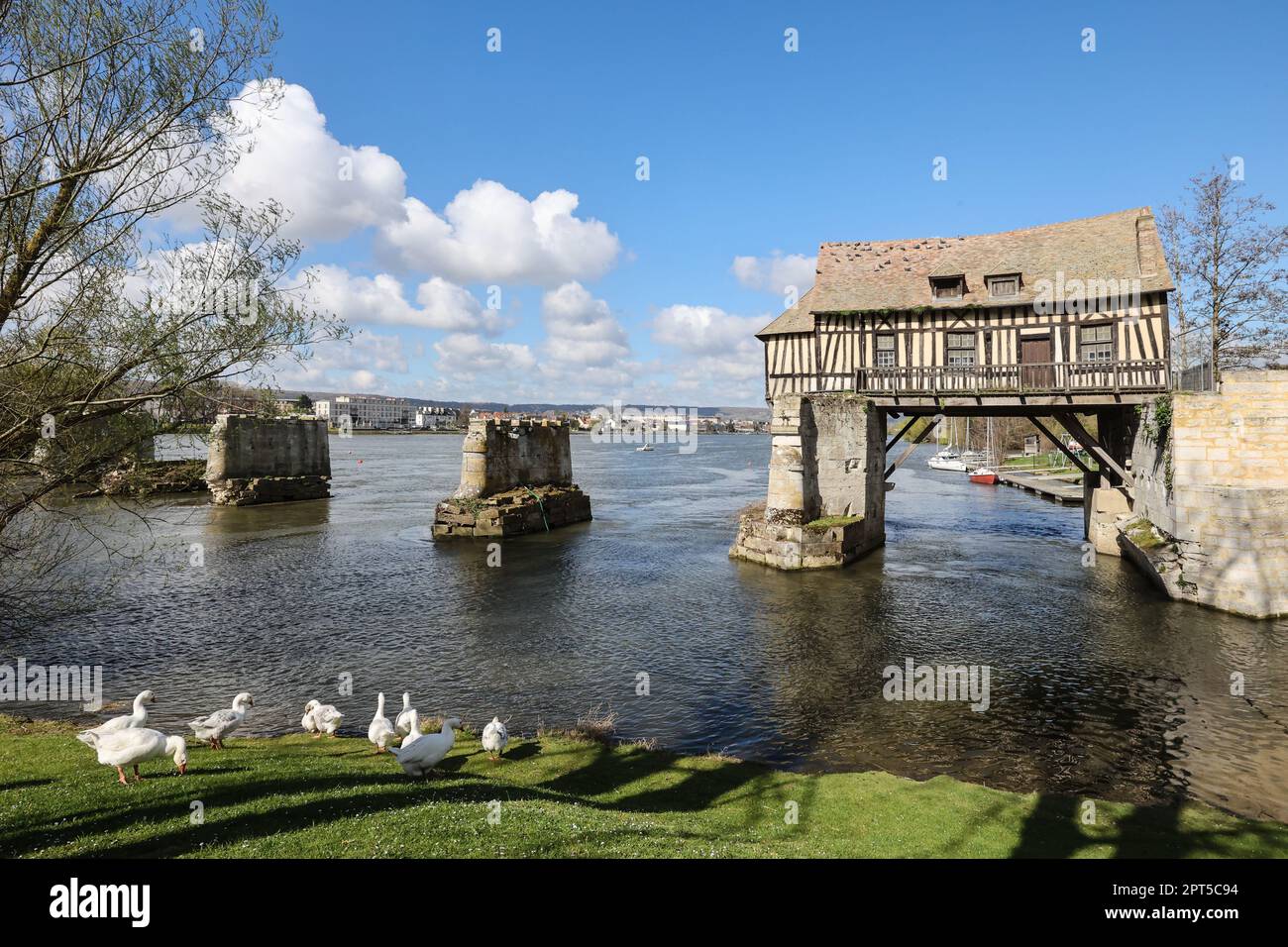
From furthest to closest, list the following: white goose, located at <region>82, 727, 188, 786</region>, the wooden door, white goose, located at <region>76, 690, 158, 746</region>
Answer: the wooden door → white goose, located at <region>76, 690, 158, 746</region> → white goose, located at <region>82, 727, 188, 786</region>

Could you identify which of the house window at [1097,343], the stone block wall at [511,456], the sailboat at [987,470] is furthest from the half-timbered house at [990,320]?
the sailboat at [987,470]

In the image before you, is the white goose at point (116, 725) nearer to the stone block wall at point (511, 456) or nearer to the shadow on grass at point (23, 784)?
the shadow on grass at point (23, 784)

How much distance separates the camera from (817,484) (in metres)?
29.0

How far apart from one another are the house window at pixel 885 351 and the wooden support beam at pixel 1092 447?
671 centimetres

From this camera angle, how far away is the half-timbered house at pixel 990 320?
2522 cm

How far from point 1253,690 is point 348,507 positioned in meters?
51.0

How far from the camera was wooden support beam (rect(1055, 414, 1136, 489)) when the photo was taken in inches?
1041

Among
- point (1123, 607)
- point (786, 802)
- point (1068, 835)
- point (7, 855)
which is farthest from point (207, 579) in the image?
point (1123, 607)

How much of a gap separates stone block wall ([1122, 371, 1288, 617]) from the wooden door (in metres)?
5.49

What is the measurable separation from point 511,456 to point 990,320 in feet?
88.7

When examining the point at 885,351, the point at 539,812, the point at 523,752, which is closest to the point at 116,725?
the point at 523,752

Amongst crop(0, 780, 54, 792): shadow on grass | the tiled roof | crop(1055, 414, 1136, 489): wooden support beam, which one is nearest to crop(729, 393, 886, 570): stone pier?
the tiled roof

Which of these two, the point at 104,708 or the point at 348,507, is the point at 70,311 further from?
the point at 348,507

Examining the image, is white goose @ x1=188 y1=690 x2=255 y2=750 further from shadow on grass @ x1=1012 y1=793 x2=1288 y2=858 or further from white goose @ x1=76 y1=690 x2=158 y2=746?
shadow on grass @ x1=1012 y1=793 x2=1288 y2=858
